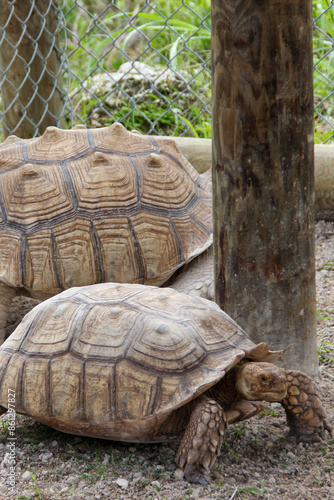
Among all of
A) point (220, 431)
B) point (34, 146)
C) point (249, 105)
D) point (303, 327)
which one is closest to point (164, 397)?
point (220, 431)

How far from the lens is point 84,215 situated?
3127mm

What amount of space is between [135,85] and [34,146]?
276 centimetres

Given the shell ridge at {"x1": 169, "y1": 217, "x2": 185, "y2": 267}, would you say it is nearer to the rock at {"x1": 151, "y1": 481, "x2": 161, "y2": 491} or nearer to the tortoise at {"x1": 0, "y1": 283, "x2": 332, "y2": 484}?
the tortoise at {"x1": 0, "y1": 283, "x2": 332, "y2": 484}

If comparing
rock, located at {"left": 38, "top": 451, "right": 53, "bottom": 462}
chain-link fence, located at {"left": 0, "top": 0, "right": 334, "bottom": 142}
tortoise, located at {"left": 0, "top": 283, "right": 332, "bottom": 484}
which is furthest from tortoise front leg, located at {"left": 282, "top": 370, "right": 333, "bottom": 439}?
chain-link fence, located at {"left": 0, "top": 0, "right": 334, "bottom": 142}

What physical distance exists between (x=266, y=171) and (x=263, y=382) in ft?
2.47

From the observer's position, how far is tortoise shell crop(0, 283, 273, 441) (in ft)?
6.70

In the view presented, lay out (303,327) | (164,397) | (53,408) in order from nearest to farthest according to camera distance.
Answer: (164,397)
(53,408)
(303,327)

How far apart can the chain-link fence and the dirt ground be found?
8.39 ft

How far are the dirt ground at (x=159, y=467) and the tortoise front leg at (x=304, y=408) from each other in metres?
0.05

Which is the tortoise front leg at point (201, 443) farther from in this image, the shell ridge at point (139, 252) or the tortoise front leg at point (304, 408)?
the shell ridge at point (139, 252)

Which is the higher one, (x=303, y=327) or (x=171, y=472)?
(x=303, y=327)

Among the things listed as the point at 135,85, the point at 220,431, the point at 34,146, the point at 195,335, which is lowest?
the point at 220,431

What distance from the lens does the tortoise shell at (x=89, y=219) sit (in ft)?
10.2

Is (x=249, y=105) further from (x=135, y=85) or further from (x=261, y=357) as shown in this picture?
(x=135, y=85)
